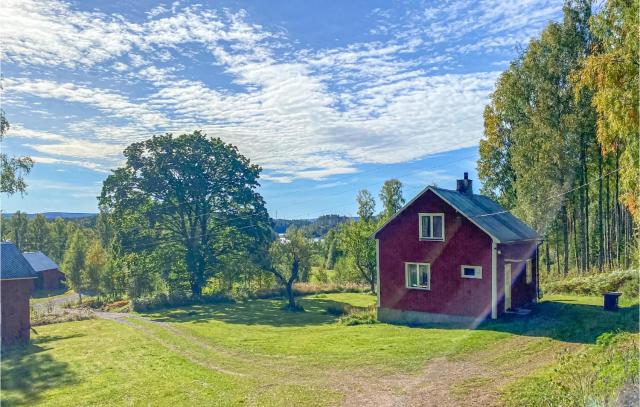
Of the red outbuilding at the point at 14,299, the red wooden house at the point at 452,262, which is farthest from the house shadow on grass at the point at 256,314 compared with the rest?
the red outbuilding at the point at 14,299

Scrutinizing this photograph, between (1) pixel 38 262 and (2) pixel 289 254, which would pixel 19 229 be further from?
(2) pixel 289 254

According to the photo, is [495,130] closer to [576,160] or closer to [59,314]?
[576,160]

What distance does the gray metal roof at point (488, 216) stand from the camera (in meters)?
21.2

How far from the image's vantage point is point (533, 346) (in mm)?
14898

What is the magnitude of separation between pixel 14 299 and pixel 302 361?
17756mm

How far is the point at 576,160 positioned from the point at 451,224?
1368 centimetres

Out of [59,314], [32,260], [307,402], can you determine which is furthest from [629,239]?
[32,260]

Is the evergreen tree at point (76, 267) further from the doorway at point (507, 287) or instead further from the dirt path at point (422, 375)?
the doorway at point (507, 287)

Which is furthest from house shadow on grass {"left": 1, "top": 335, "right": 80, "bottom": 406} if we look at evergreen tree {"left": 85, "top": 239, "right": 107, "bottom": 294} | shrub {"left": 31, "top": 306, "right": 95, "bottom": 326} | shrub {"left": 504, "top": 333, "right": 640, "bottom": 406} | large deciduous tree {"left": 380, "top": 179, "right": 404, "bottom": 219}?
large deciduous tree {"left": 380, "top": 179, "right": 404, "bottom": 219}

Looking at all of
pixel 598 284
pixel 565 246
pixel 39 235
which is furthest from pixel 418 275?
pixel 39 235

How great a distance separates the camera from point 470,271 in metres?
21.2

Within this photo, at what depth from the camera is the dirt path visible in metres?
10.6

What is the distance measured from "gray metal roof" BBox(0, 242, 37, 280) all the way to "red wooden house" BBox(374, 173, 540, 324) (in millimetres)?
19510

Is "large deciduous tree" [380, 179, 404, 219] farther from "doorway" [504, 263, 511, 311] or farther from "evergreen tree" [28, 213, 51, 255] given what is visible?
"evergreen tree" [28, 213, 51, 255]
